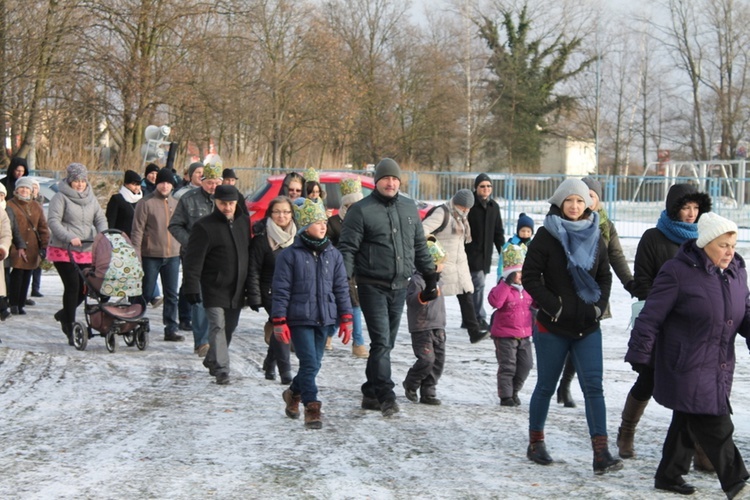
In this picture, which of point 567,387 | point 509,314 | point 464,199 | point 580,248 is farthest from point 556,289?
point 464,199

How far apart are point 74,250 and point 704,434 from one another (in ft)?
24.4

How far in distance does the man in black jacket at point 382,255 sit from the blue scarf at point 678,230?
199 cm

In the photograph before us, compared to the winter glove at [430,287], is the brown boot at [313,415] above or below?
below

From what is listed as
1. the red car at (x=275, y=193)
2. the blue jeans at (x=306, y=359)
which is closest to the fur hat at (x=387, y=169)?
the blue jeans at (x=306, y=359)

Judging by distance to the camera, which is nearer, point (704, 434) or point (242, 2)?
point (704, 434)

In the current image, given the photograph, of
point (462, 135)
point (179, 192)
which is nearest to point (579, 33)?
point (462, 135)

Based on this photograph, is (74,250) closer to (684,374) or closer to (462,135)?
(684,374)

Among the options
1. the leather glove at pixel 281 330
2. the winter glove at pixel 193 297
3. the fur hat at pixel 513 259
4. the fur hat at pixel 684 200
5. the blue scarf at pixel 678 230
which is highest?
the fur hat at pixel 684 200

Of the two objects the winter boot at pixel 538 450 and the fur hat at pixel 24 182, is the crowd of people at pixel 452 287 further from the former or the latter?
the fur hat at pixel 24 182

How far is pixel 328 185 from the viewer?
1939cm

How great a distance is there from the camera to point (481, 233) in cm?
1270

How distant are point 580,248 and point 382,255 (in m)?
1.90

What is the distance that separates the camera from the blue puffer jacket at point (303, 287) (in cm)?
773

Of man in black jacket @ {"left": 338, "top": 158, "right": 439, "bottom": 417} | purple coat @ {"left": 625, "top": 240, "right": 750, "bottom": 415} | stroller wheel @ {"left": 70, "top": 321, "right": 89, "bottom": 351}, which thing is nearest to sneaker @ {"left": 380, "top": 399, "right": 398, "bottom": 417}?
man in black jacket @ {"left": 338, "top": 158, "right": 439, "bottom": 417}
